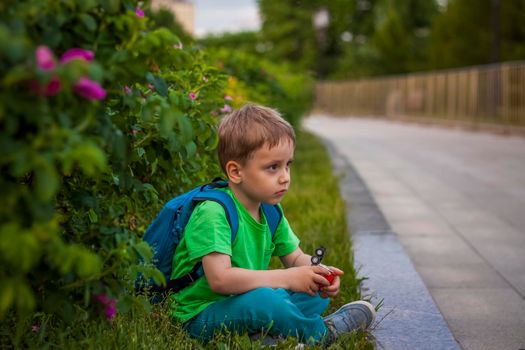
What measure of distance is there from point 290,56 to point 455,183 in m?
51.7

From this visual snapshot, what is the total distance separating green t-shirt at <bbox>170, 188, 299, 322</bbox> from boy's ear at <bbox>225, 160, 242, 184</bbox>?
78 mm

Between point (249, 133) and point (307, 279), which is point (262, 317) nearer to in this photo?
point (307, 279)

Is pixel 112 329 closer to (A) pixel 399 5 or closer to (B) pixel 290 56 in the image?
(A) pixel 399 5

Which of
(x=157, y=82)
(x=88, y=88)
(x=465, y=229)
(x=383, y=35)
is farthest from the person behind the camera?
(x=383, y=35)

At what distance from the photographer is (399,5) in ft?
153

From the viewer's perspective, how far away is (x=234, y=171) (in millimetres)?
2879

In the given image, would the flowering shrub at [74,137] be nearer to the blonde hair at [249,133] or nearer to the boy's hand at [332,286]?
the blonde hair at [249,133]

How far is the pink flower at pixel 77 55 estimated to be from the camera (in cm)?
161

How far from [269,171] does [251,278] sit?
0.39 meters

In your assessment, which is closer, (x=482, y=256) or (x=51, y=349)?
(x=51, y=349)

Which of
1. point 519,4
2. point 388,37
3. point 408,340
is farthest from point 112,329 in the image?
point 388,37

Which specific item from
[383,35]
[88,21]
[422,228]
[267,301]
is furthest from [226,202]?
[383,35]

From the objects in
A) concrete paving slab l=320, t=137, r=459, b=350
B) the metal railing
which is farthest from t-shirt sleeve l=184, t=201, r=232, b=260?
the metal railing

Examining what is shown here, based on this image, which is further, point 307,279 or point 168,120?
point 307,279
